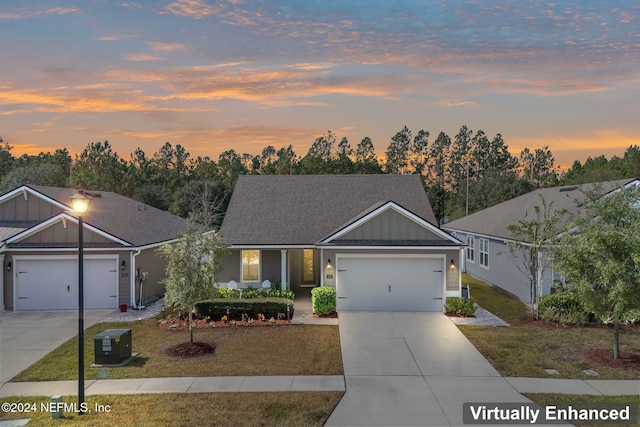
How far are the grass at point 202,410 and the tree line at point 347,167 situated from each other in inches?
1643

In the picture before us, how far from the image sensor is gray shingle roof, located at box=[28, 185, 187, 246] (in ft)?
61.2

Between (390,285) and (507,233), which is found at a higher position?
(507,233)

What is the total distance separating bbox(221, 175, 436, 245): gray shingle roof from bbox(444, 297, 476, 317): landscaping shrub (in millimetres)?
5065

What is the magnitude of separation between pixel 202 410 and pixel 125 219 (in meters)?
15.3

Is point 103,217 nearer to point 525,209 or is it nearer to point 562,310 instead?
point 562,310

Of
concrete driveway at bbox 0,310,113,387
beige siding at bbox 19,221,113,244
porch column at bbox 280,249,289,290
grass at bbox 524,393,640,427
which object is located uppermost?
beige siding at bbox 19,221,113,244

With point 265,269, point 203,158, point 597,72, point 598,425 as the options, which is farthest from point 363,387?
point 203,158

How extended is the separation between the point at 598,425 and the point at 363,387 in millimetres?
4620

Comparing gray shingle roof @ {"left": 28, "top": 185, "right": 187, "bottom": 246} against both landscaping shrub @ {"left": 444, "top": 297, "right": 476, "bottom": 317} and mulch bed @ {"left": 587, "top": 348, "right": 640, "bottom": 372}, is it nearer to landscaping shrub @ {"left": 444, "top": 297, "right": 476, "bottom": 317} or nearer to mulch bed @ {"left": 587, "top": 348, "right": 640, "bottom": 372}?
landscaping shrub @ {"left": 444, "top": 297, "right": 476, "bottom": 317}

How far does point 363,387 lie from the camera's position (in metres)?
9.57

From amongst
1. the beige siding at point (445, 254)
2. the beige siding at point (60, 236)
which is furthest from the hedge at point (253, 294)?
A: the beige siding at point (60, 236)

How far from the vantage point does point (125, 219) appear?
21078mm

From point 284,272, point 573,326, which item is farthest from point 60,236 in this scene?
point 573,326

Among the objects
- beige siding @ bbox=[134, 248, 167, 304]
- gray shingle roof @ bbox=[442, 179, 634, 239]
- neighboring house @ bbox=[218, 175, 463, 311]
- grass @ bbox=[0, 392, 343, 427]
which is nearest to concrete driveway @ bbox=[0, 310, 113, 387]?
beige siding @ bbox=[134, 248, 167, 304]
